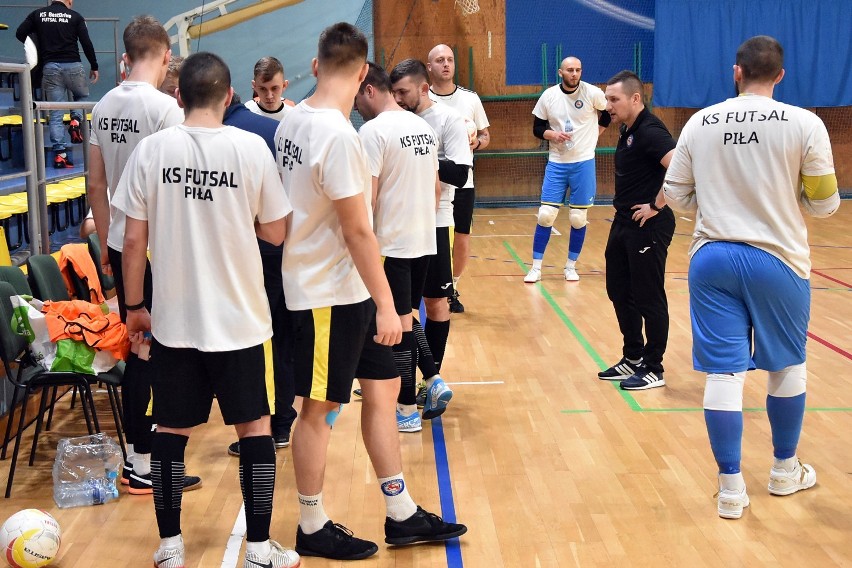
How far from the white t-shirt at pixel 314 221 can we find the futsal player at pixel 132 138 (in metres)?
1.00

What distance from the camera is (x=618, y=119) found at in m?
5.36

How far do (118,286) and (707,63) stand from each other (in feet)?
Answer: 38.8

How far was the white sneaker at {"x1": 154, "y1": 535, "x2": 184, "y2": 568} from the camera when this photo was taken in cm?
332

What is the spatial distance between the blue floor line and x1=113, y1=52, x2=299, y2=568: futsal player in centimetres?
76

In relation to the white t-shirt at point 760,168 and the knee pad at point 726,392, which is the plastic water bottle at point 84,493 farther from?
the white t-shirt at point 760,168

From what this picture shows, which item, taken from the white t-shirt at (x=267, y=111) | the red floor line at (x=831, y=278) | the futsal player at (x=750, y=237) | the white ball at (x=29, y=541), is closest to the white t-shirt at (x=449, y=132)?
the white t-shirt at (x=267, y=111)

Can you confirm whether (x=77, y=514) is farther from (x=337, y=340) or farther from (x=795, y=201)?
(x=795, y=201)

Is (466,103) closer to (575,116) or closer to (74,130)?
(575,116)

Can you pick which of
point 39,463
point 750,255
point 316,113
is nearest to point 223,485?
point 39,463

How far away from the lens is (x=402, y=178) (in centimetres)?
416

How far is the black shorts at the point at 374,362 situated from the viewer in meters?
3.48

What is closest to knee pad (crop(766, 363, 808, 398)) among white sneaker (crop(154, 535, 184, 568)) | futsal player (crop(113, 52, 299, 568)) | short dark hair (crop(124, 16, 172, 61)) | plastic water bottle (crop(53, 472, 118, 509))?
futsal player (crop(113, 52, 299, 568))

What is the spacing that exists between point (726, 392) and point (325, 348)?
165 centimetres

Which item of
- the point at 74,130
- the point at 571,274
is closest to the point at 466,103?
the point at 571,274
